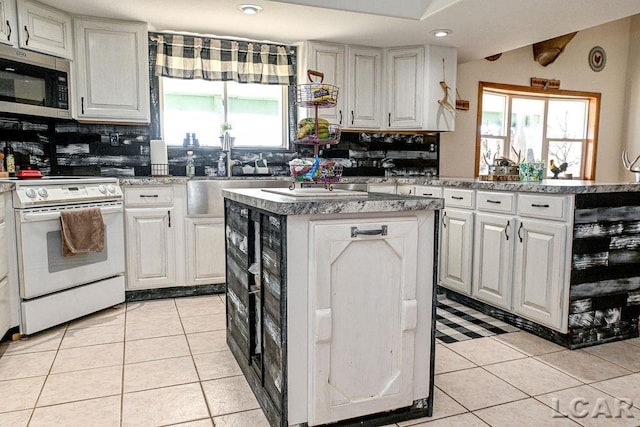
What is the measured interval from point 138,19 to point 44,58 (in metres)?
0.74

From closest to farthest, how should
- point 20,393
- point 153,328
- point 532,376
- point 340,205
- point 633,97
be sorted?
1. point 340,205
2. point 20,393
3. point 532,376
4. point 153,328
5. point 633,97

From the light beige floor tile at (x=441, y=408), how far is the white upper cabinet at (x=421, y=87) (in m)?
2.75

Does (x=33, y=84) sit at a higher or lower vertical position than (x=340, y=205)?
higher

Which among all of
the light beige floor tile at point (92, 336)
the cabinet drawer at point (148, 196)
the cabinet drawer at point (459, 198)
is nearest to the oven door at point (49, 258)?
the cabinet drawer at point (148, 196)

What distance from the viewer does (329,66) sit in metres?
4.09

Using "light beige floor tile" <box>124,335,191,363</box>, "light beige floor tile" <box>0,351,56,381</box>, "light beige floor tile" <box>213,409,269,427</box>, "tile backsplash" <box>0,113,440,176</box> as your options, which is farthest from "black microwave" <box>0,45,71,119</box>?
"light beige floor tile" <box>213,409,269,427</box>

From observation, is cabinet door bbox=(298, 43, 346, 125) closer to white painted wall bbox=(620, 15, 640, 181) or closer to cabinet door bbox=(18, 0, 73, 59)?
cabinet door bbox=(18, 0, 73, 59)

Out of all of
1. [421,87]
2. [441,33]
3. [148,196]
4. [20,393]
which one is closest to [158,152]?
[148,196]

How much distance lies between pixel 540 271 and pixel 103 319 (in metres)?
2.78

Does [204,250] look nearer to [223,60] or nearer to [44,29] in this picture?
[223,60]

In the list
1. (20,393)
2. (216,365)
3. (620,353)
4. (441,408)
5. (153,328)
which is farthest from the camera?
(153,328)

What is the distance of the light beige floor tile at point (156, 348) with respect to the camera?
2438mm

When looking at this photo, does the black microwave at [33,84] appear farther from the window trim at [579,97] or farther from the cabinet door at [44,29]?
the window trim at [579,97]

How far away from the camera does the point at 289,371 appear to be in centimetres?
160
